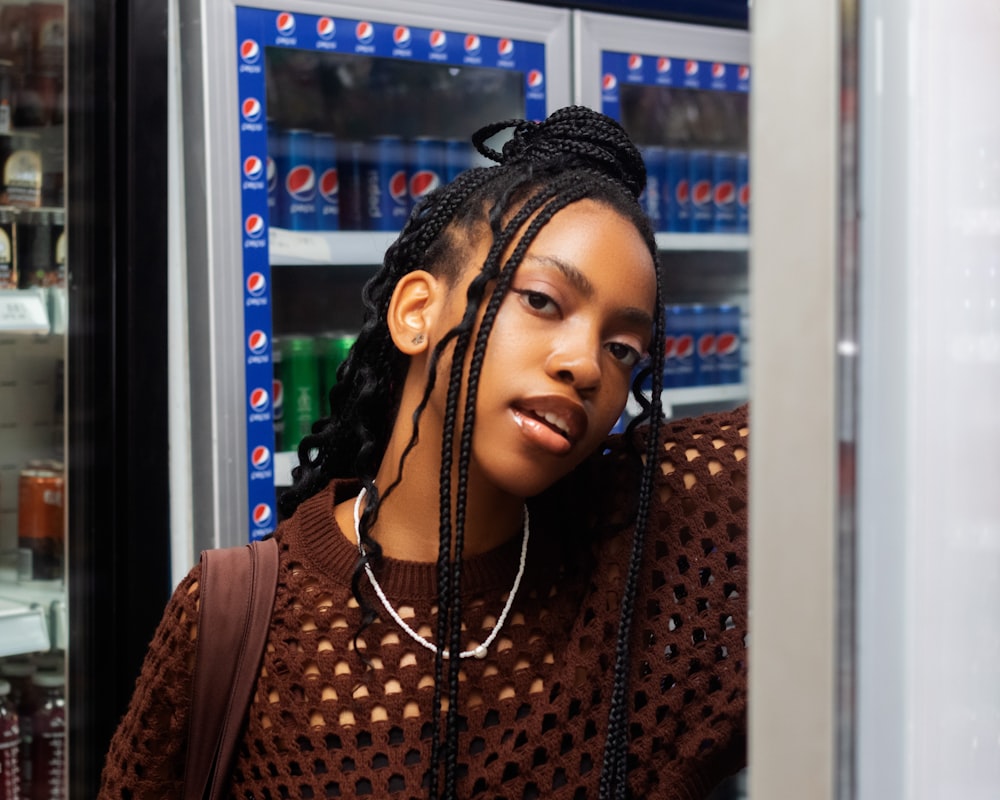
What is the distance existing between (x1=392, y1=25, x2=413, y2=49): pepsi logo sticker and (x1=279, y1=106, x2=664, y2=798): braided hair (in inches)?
31.6

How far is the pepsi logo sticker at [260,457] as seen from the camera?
6.22 ft

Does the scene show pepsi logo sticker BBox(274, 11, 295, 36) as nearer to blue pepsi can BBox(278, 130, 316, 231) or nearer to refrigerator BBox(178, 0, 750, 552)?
refrigerator BBox(178, 0, 750, 552)

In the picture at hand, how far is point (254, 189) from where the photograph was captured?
1871mm

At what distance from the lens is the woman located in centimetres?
98

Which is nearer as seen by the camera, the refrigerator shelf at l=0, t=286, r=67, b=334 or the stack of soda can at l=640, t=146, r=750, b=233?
the refrigerator shelf at l=0, t=286, r=67, b=334

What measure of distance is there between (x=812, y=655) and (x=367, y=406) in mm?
921

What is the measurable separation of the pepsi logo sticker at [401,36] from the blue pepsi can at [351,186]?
0.79 ft

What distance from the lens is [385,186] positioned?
2.18 meters

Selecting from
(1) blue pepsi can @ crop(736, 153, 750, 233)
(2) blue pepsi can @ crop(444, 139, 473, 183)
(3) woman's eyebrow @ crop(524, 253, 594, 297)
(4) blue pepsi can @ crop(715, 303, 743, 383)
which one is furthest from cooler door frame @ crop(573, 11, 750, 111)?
(3) woman's eyebrow @ crop(524, 253, 594, 297)

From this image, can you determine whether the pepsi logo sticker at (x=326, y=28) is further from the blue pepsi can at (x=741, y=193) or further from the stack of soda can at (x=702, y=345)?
the blue pepsi can at (x=741, y=193)

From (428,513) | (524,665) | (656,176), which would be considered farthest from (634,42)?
(524,665)

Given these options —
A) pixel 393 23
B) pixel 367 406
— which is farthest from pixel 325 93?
pixel 367 406

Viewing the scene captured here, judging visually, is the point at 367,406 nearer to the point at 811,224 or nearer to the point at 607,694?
the point at 607,694

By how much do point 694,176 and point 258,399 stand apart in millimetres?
1249
